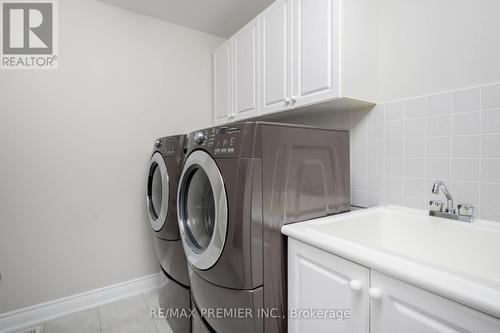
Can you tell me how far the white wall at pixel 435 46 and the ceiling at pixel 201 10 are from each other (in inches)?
41.5

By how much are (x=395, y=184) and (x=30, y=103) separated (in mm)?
2558

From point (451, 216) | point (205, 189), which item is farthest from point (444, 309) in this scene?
point (205, 189)

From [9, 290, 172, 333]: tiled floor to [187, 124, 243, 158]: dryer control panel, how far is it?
55.2 inches

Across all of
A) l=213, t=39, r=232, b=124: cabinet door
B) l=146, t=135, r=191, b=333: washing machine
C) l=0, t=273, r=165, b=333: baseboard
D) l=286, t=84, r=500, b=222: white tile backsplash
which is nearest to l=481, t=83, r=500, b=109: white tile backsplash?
l=286, t=84, r=500, b=222: white tile backsplash

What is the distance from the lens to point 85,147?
199 centimetres

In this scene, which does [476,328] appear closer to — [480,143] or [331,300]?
[331,300]

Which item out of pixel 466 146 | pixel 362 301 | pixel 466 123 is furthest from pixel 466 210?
pixel 362 301

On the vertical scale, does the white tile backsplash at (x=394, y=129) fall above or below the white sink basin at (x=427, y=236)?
above

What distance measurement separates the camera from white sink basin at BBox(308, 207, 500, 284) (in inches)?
39.7

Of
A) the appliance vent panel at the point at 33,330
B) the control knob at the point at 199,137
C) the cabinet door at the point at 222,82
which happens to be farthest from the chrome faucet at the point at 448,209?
the appliance vent panel at the point at 33,330

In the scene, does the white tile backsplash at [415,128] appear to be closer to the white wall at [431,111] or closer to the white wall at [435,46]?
the white wall at [431,111]

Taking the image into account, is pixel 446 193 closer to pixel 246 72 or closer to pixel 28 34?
pixel 246 72

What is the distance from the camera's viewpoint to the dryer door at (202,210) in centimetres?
108

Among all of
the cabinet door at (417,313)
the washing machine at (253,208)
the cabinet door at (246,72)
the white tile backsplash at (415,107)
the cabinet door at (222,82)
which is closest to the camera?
the cabinet door at (417,313)
